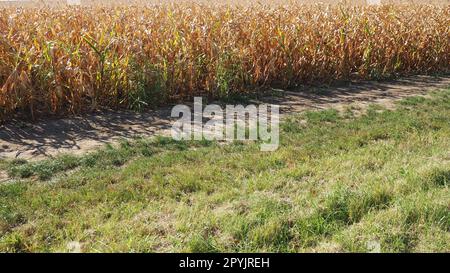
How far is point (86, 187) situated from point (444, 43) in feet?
31.7

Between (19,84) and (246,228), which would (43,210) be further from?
(19,84)

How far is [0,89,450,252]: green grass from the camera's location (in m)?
3.67

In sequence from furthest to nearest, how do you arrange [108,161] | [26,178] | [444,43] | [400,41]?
[444,43], [400,41], [108,161], [26,178]

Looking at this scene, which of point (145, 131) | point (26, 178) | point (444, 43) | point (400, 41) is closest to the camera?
point (26, 178)

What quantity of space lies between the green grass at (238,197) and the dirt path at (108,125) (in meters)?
0.38

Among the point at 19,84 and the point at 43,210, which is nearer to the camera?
the point at 43,210

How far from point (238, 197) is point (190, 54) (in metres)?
4.12

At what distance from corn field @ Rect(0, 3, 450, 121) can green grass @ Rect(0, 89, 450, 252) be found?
1.59 meters

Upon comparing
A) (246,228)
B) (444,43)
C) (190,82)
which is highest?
(444,43)

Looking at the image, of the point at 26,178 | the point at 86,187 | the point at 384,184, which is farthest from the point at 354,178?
the point at 26,178

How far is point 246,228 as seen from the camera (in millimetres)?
3766
